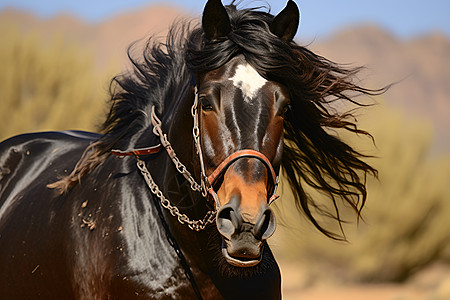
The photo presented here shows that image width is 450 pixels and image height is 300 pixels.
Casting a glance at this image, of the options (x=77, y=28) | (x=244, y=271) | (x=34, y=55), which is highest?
(x=77, y=28)

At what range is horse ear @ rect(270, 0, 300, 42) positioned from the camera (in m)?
2.67

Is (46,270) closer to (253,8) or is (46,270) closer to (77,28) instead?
(253,8)

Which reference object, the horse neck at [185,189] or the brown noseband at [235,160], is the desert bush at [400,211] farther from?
the brown noseband at [235,160]

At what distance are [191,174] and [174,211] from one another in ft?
0.62

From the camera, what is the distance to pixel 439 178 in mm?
15102

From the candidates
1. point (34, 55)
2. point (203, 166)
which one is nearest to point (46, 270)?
point (203, 166)

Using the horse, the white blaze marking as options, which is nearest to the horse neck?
the horse

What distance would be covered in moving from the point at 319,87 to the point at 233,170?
764mm

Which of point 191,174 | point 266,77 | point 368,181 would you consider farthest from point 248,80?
point 368,181

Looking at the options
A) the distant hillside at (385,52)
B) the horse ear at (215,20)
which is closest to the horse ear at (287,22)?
the horse ear at (215,20)

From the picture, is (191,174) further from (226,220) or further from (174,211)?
(226,220)

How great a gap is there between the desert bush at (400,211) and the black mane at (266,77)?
11526 millimetres

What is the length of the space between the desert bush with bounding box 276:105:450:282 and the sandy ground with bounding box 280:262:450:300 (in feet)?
1.32

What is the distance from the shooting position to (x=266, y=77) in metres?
2.55
